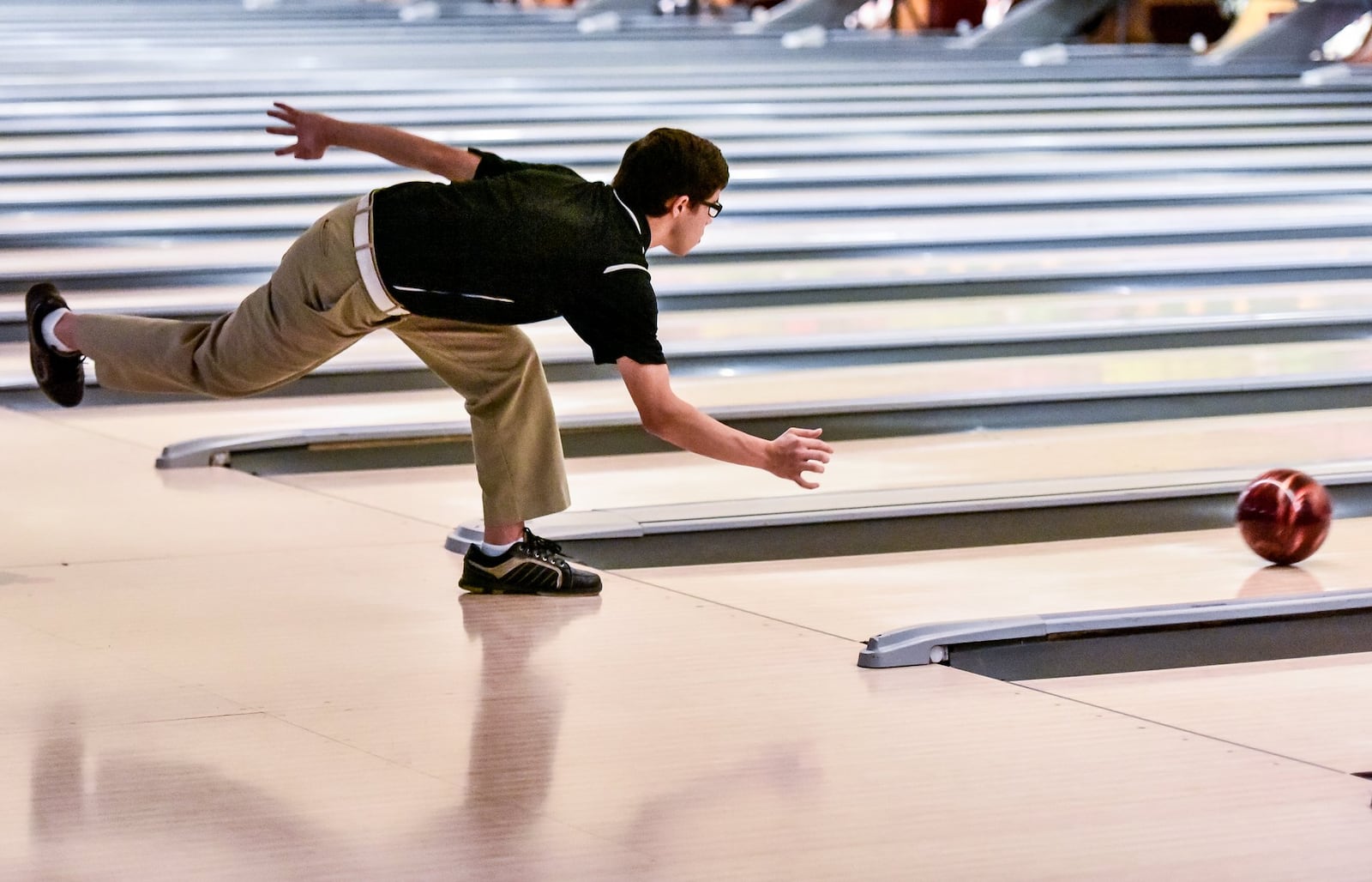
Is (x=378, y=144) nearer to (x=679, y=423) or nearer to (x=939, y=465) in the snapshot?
(x=679, y=423)

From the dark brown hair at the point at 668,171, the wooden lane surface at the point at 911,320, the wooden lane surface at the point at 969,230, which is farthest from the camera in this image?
the wooden lane surface at the point at 969,230

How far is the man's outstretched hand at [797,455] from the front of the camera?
7.84ft

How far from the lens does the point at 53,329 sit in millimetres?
3113

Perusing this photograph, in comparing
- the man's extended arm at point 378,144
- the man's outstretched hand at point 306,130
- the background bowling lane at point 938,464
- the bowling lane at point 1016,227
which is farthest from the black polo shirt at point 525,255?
the bowling lane at point 1016,227

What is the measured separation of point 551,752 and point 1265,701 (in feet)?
3.16

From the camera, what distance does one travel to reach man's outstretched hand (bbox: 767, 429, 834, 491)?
2.39m

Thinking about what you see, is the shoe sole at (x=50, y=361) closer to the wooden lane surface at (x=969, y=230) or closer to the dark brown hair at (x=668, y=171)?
the dark brown hair at (x=668, y=171)

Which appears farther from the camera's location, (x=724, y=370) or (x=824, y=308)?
(x=824, y=308)

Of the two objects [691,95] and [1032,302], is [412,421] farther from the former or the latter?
[691,95]

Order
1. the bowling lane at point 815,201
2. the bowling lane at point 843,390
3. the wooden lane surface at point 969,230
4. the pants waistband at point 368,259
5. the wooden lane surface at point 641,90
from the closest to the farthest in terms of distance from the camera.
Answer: the pants waistband at point 368,259, the bowling lane at point 843,390, the wooden lane surface at point 969,230, the bowling lane at point 815,201, the wooden lane surface at point 641,90

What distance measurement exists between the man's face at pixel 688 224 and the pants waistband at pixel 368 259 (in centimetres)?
39

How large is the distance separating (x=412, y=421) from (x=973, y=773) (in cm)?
242

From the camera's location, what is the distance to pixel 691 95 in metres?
9.42

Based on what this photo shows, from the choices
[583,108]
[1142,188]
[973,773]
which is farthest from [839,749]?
[583,108]
